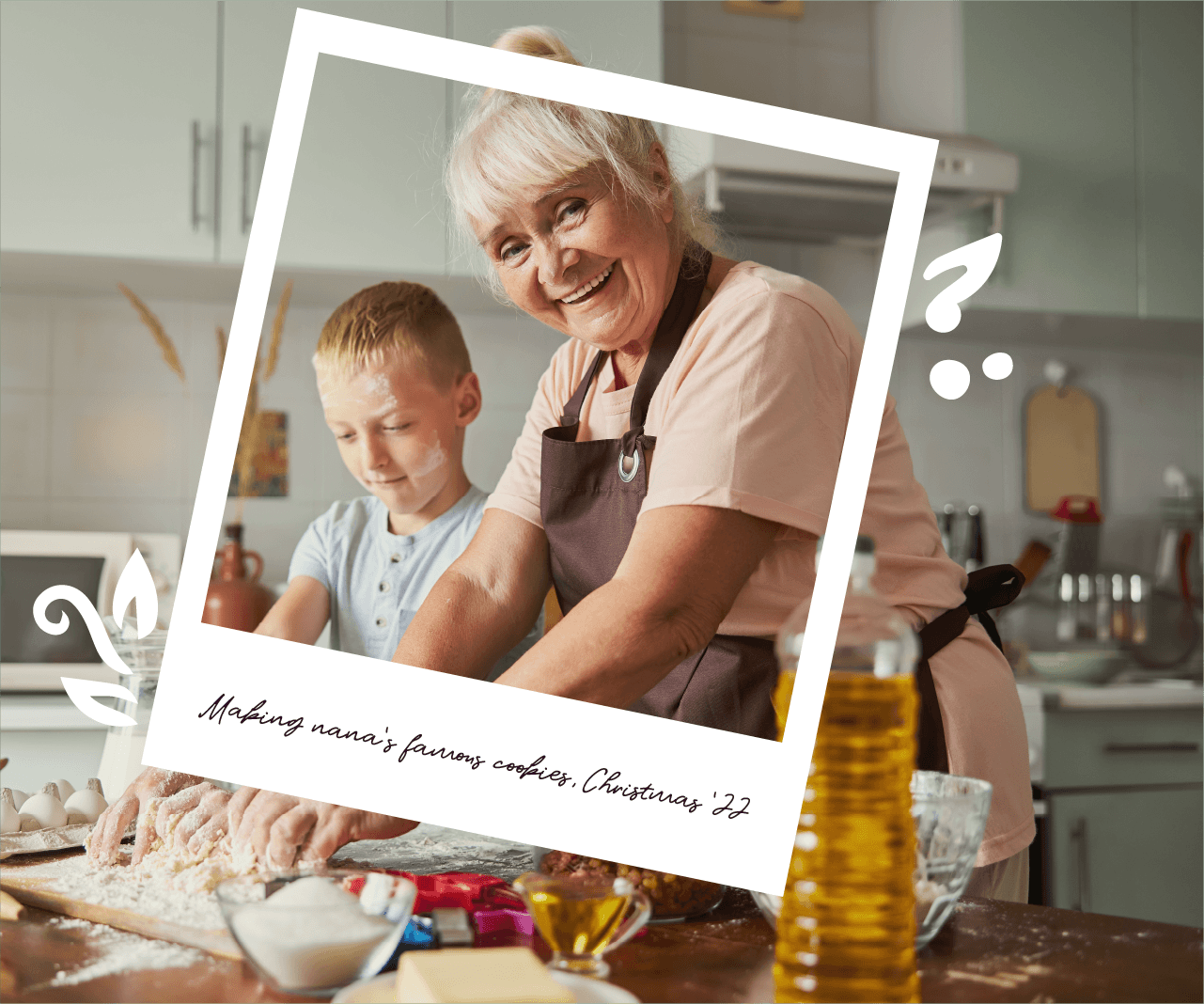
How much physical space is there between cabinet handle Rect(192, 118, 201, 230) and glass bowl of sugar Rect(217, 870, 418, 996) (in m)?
1.52

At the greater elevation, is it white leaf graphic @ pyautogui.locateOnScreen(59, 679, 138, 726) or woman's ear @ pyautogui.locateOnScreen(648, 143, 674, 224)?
woman's ear @ pyautogui.locateOnScreen(648, 143, 674, 224)

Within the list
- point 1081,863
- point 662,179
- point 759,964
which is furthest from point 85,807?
point 1081,863

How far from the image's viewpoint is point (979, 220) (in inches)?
85.7

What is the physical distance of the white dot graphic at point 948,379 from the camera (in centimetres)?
244

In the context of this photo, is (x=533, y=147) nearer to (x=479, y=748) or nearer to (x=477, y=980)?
(x=479, y=748)

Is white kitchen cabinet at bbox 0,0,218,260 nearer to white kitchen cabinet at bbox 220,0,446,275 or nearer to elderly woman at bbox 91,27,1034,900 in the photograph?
white kitchen cabinet at bbox 220,0,446,275

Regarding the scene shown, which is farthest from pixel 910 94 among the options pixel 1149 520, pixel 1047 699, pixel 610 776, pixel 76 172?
pixel 610 776

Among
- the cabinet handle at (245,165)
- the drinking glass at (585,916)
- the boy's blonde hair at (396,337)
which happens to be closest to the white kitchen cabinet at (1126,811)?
the boy's blonde hair at (396,337)

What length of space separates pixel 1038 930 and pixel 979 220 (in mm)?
1850

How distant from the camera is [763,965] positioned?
21.9 inches

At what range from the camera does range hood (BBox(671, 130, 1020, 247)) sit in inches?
70.4

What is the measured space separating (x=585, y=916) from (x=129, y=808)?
0.38m

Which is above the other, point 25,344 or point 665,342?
point 25,344

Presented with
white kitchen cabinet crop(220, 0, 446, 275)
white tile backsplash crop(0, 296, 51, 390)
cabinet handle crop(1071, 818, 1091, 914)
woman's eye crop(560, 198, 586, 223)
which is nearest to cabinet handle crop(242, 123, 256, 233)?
white kitchen cabinet crop(220, 0, 446, 275)
